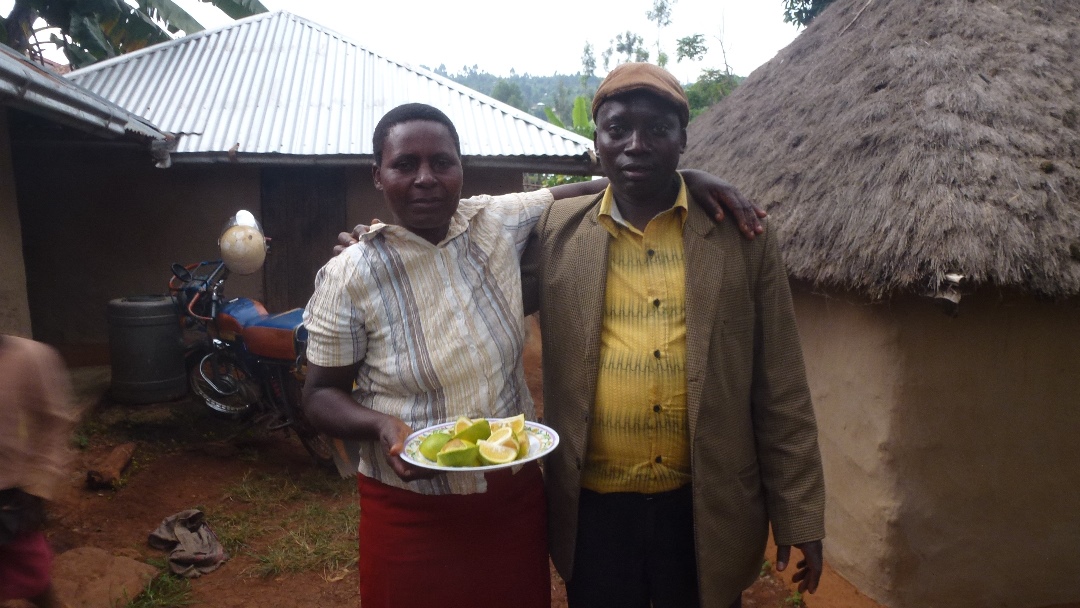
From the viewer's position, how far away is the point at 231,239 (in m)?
5.69

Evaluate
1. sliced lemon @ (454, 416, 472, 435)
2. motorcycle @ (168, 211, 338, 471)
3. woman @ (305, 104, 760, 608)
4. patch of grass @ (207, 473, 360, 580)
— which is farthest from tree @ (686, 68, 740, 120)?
sliced lemon @ (454, 416, 472, 435)

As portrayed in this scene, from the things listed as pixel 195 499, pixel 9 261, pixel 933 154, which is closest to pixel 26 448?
pixel 9 261

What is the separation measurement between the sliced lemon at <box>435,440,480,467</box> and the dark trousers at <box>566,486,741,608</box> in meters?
0.50

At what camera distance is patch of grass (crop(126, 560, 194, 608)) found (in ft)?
12.3

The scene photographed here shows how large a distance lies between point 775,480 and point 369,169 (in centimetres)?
569

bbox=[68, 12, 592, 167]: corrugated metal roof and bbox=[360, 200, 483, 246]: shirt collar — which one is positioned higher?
bbox=[68, 12, 592, 167]: corrugated metal roof

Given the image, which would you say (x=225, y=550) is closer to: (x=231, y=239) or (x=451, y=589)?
(x=231, y=239)

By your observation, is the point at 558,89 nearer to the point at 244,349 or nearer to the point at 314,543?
the point at 244,349

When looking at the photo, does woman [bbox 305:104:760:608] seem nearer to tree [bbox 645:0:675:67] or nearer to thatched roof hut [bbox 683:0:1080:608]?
thatched roof hut [bbox 683:0:1080:608]

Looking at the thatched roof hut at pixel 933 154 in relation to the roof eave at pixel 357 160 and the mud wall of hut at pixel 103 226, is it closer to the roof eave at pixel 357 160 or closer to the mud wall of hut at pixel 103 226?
the roof eave at pixel 357 160

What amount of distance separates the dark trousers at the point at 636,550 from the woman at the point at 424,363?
6.9 inches

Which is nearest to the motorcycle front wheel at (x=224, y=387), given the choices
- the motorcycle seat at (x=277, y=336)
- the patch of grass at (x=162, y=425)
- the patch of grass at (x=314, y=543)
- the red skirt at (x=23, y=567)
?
the patch of grass at (x=162, y=425)

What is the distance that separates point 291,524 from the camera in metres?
4.80

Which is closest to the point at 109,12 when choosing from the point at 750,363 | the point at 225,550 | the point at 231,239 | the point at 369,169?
the point at 369,169
